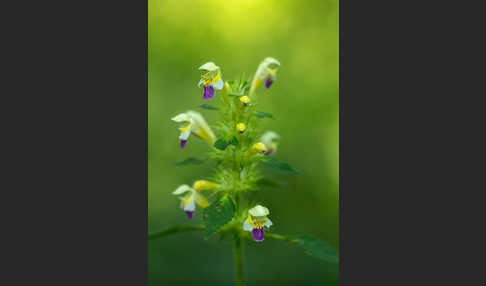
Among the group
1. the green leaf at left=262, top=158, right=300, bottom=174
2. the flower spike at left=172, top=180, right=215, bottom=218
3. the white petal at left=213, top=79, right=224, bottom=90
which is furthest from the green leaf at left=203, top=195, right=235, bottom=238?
the white petal at left=213, top=79, right=224, bottom=90

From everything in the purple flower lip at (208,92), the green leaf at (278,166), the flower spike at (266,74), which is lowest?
the green leaf at (278,166)

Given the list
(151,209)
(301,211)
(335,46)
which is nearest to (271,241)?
(301,211)

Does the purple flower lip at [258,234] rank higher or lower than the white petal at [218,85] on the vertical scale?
lower

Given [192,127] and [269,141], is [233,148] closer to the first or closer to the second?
[192,127]

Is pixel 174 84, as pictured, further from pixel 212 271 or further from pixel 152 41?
pixel 212 271

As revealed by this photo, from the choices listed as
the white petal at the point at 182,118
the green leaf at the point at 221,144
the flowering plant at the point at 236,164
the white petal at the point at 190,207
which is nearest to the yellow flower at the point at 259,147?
the flowering plant at the point at 236,164

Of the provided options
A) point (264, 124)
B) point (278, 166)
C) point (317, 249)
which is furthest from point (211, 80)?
point (264, 124)

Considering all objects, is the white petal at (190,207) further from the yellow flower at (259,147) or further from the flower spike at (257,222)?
the yellow flower at (259,147)
